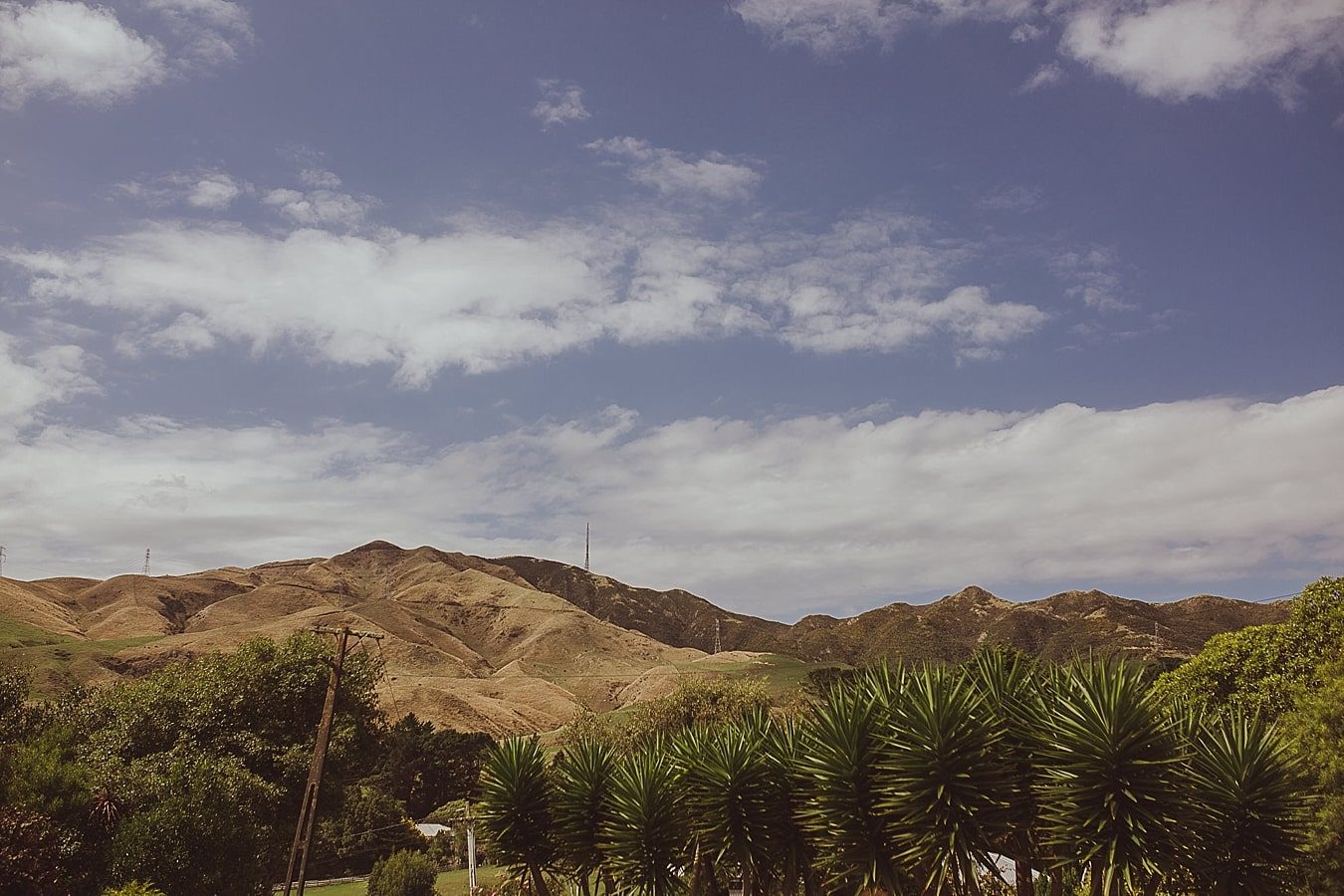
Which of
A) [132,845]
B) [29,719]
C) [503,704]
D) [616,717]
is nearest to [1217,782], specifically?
[132,845]

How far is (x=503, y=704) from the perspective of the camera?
10562 cm

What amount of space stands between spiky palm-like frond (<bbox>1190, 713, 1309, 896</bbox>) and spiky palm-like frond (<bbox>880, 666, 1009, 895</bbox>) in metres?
2.89

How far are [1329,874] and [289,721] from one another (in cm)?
3374

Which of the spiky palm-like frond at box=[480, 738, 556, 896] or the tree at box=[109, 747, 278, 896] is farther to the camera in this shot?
the tree at box=[109, 747, 278, 896]

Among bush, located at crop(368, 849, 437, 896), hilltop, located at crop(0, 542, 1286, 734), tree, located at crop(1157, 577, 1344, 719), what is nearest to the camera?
tree, located at crop(1157, 577, 1344, 719)

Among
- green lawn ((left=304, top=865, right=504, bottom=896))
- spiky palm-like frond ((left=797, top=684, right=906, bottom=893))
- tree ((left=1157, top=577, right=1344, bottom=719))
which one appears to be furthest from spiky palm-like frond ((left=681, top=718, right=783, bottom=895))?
green lawn ((left=304, top=865, right=504, bottom=896))

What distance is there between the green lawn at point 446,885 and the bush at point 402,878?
2.84 meters

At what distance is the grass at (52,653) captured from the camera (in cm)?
8519

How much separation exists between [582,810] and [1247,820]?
11614mm

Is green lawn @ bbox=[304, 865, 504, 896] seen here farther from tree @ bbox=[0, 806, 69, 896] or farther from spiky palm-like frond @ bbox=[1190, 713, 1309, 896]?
spiky palm-like frond @ bbox=[1190, 713, 1309, 896]

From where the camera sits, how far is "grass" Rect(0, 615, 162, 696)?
279ft

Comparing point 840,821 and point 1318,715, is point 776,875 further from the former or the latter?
point 1318,715

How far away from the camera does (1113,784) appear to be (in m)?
12.8

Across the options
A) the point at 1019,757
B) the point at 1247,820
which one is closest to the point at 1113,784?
the point at 1019,757
